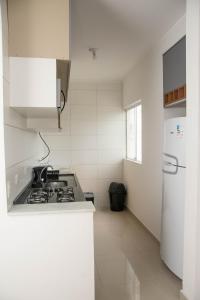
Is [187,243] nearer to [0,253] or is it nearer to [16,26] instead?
[0,253]

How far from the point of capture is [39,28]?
1790 mm

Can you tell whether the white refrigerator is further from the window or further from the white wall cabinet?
the window

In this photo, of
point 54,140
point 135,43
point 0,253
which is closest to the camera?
point 0,253

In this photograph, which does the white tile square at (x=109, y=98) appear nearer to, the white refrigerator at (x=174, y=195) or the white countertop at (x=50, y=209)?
the white refrigerator at (x=174, y=195)

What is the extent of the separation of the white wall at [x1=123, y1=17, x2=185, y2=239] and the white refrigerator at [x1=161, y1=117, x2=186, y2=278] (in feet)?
2.17

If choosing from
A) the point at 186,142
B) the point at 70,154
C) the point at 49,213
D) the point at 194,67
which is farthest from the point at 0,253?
the point at 70,154

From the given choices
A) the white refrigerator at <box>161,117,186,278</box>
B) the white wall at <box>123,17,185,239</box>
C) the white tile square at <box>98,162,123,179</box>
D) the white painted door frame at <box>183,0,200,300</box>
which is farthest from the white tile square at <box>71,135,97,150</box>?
the white painted door frame at <box>183,0,200,300</box>

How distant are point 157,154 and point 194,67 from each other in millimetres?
1640

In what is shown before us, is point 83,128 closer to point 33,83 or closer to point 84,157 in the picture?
point 84,157

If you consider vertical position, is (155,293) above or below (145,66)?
below

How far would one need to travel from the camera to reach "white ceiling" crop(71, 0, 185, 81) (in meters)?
2.39

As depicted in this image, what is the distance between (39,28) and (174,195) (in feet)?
6.32

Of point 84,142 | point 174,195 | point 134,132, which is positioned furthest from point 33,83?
point 84,142

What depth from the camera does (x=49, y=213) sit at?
5.26ft
